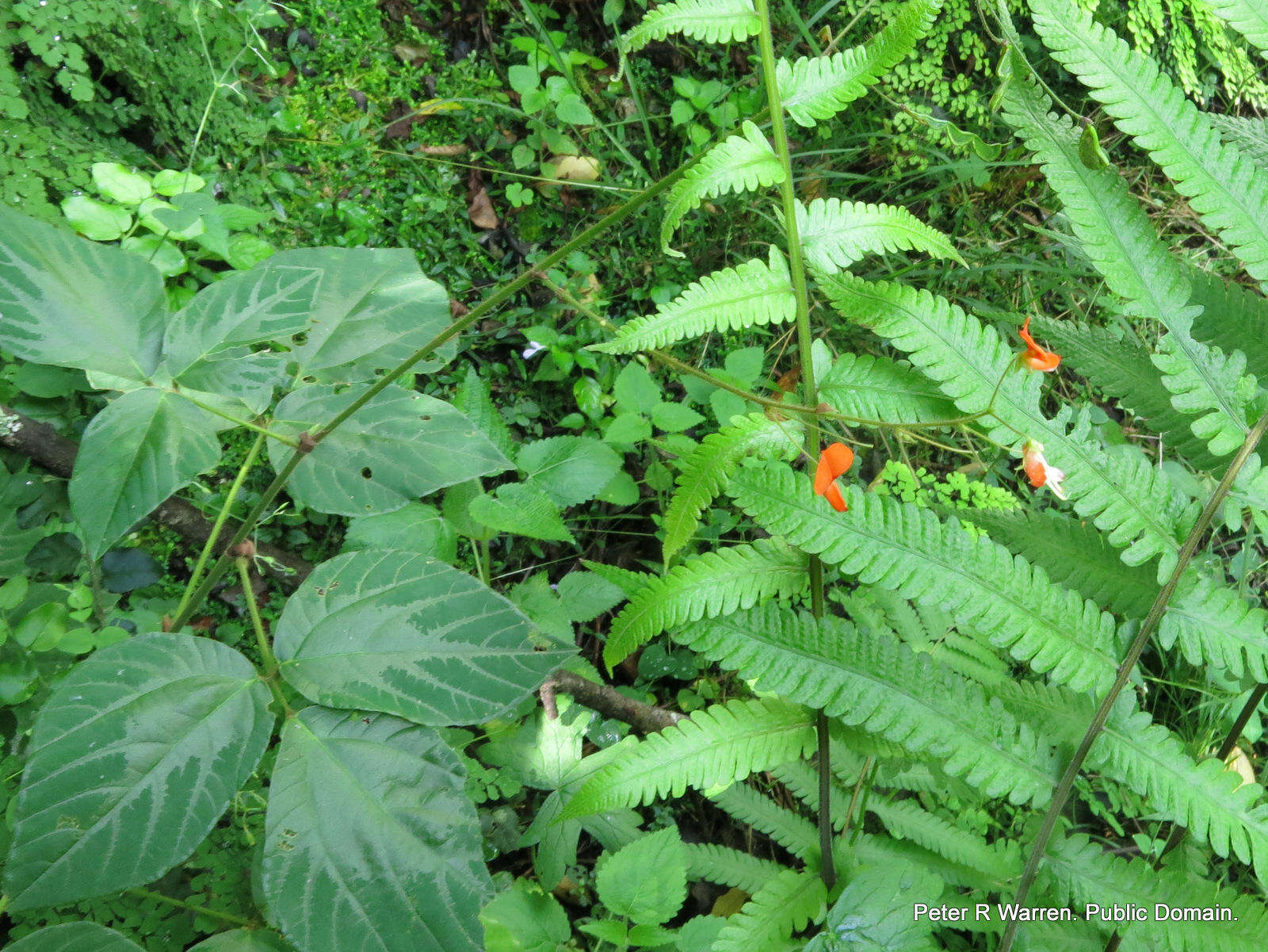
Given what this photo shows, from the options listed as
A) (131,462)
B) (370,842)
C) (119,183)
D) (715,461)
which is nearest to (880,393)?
(715,461)

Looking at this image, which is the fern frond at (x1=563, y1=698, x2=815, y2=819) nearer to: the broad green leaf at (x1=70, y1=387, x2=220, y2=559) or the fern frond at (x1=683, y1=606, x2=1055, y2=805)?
the fern frond at (x1=683, y1=606, x2=1055, y2=805)

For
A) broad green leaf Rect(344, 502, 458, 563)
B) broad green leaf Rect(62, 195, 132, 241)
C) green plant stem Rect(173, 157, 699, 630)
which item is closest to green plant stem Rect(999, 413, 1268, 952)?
green plant stem Rect(173, 157, 699, 630)

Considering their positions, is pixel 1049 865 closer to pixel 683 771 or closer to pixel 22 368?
pixel 683 771

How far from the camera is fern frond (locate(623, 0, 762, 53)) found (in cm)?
128

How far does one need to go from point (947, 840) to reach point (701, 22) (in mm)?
1533

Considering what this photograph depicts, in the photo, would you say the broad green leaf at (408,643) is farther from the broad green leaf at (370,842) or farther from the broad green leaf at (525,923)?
the broad green leaf at (525,923)

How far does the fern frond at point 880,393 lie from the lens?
135 cm

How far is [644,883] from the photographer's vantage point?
134 centimetres

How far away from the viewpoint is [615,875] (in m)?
1.34

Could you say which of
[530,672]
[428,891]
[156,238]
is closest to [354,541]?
[530,672]

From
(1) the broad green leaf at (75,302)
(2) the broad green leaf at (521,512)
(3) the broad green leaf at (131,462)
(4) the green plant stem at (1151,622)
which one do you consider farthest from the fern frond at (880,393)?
(1) the broad green leaf at (75,302)

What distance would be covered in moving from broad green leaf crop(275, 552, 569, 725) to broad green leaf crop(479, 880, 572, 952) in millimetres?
441

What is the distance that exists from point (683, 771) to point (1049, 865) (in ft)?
1.97

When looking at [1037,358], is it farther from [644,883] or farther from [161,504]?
[161,504]
